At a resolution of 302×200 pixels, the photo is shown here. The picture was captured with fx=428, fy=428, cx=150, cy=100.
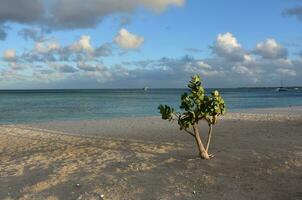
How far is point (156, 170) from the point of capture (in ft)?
36.2

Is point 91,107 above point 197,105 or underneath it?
underneath

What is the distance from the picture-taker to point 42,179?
35.1 feet

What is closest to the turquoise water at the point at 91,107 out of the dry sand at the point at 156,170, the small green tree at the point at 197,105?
the dry sand at the point at 156,170

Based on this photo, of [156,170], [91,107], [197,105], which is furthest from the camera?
[91,107]

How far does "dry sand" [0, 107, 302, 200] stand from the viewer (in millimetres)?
9352

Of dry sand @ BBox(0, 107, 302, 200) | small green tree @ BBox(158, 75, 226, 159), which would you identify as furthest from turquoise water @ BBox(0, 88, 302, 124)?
small green tree @ BBox(158, 75, 226, 159)

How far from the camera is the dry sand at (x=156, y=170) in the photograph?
935cm

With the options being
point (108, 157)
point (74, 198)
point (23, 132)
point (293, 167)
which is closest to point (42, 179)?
point (74, 198)

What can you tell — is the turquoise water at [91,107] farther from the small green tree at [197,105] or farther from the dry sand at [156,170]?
the small green tree at [197,105]

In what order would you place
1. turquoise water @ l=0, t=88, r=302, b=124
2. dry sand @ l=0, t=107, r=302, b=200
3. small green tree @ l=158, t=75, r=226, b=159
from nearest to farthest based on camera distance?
dry sand @ l=0, t=107, r=302, b=200 → small green tree @ l=158, t=75, r=226, b=159 → turquoise water @ l=0, t=88, r=302, b=124

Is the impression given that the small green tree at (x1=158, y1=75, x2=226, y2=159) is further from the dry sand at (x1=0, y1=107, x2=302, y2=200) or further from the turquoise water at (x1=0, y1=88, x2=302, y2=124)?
the turquoise water at (x1=0, y1=88, x2=302, y2=124)

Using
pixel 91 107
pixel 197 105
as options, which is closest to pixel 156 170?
pixel 197 105

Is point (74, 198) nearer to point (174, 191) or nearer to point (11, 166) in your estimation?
point (174, 191)

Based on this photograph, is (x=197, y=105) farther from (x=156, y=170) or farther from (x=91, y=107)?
(x=91, y=107)
